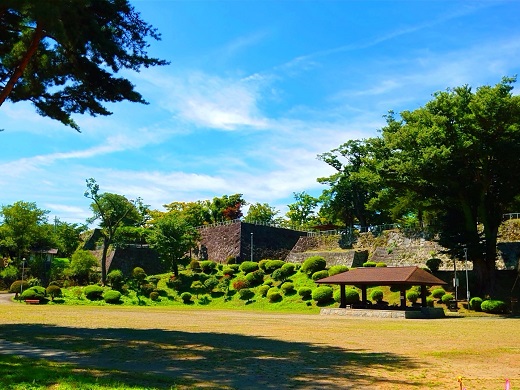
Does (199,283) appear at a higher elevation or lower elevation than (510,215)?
lower

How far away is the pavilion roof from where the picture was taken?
91.2ft

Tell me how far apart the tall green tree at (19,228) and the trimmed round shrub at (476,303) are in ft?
144

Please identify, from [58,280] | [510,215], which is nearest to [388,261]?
[510,215]

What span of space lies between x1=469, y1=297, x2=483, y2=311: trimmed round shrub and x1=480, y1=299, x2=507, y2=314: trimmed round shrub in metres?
0.44

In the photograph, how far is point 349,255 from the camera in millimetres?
45781

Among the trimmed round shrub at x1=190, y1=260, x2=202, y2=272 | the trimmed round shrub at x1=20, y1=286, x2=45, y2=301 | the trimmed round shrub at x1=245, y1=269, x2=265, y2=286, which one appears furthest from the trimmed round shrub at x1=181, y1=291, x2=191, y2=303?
the trimmed round shrub at x1=20, y1=286, x2=45, y2=301

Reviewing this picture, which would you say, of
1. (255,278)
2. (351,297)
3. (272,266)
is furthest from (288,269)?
(351,297)

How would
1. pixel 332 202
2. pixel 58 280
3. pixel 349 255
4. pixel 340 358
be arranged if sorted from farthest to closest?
pixel 332 202 → pixel 58 280 → pixel 349 255 → pixel 340 358

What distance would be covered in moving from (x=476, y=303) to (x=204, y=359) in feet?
85.0

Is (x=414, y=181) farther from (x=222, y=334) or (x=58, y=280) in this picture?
(x=58, y=280)

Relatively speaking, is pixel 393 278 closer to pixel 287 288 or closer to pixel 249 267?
pixel 287 288

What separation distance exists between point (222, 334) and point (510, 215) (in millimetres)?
34140

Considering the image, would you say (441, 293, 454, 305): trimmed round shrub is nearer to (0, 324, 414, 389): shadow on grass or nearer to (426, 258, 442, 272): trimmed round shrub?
(426, 258, 442, 272): trimmed round shrub

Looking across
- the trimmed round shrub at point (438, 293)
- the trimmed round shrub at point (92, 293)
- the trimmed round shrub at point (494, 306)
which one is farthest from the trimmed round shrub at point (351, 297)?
the trimmed round shrub at point (92, 293)
